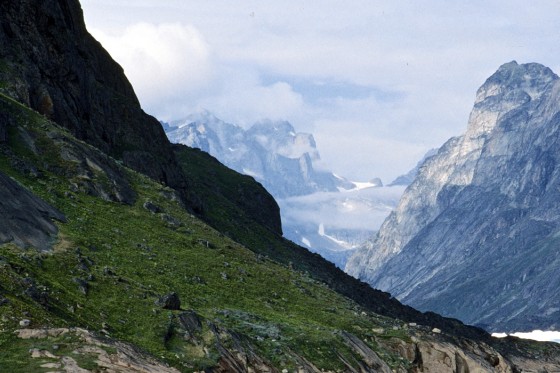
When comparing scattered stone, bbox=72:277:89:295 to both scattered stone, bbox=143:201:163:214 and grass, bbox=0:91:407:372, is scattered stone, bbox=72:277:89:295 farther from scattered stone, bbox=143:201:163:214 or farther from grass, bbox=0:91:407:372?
scattered stone, bbox=143:201:163:214

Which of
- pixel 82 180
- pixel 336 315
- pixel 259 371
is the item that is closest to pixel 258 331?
pixel 259 371

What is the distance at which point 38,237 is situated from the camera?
6919cm

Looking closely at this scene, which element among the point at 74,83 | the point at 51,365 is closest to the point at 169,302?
the point at 51,365

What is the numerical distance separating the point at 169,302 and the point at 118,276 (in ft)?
21.1

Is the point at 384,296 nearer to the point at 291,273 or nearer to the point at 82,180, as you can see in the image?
the point at 291,273

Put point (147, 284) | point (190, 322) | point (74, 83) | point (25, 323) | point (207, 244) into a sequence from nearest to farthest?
point (25, 323) → point (190, 322) → point (147, 284) → point (207, 244) → point (74, 83)

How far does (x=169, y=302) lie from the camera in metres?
65.5

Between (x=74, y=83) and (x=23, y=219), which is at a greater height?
(x=74, y=83)

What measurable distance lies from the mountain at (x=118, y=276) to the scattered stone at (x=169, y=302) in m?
0.22

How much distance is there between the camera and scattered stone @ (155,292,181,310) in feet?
214

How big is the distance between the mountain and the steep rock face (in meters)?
0.29

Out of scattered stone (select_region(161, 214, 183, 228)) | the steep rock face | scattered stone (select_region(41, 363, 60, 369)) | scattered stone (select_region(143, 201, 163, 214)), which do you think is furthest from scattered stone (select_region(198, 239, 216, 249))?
scattered stone (select_region(41, 363, 60, 369))

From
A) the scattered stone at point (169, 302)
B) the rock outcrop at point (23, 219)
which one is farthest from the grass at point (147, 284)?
the rock outcrop at point (23, 219)

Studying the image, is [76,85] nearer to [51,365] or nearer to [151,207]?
[151,207]
